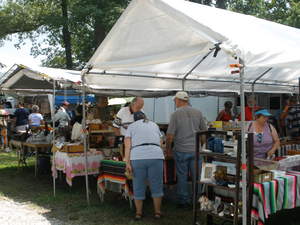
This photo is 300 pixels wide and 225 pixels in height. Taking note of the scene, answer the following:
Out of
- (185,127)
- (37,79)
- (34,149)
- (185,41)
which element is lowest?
(34,149)

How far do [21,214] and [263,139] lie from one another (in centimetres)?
363

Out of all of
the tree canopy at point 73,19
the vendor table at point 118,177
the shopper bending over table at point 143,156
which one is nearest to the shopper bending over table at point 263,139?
the shopper bending over table at point 143,156

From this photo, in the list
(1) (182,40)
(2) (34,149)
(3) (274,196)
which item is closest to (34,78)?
(2) (34,149)

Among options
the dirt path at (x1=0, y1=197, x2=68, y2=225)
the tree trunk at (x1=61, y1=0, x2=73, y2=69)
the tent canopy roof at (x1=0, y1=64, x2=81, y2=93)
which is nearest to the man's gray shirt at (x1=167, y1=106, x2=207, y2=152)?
the dirt path at (x1=0, y1=197, x2=68, y2=225)

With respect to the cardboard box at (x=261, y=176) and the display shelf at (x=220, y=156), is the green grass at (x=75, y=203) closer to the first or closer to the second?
the display shelf at (x=220, y=156)

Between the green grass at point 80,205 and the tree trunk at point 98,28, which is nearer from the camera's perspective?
the green grass at point 80,205

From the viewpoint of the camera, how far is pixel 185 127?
5480 millimetres

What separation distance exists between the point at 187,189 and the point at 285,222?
4.79 ft

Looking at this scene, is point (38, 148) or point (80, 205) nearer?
point (80, 205)

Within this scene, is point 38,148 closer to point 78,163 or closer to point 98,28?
point 78,163

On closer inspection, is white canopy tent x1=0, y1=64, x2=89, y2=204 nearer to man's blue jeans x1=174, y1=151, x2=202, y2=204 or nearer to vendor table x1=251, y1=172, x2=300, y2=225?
man's blue jeans x1=174, y1=151, x2=202, y2=204

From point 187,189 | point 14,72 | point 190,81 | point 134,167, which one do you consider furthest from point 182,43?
point 14,72

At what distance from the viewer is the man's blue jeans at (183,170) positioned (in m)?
5.48

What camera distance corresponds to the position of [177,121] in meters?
5.53
